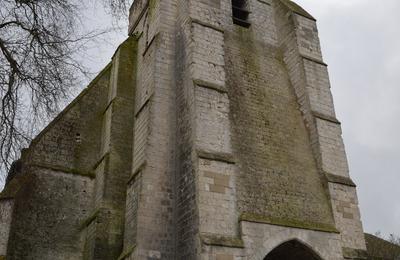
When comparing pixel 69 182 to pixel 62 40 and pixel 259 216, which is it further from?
pixel 62 40

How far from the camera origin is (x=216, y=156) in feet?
33.8

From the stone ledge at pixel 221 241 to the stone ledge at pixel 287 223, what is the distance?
55 centimetres

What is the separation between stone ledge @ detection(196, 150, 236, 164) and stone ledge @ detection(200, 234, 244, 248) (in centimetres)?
174

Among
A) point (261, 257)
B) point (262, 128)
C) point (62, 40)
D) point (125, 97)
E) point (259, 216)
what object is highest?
point (125, 97)

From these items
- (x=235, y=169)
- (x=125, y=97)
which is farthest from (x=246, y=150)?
(x=125, y=97)

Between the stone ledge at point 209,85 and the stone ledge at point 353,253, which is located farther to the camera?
the stone ledge at point 209,85

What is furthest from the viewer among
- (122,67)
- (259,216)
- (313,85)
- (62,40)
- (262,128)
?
(122,67)

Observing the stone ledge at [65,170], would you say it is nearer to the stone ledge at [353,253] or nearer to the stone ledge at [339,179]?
the stone ledge at [339,179]

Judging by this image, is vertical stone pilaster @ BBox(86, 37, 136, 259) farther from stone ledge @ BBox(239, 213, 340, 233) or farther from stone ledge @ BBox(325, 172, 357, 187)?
stone ledge @ BBox(325, 172, 357, 187)

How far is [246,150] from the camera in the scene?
449 inches

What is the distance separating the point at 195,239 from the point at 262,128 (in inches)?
155

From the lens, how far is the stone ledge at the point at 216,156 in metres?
10.2

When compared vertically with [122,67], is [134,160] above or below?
below

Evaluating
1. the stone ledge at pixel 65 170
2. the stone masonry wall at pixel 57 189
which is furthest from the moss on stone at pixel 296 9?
the stone ledge at pixel 65 170
